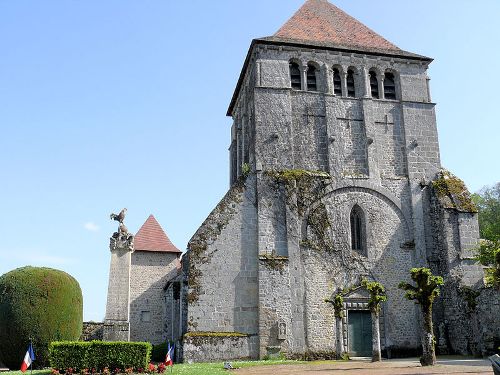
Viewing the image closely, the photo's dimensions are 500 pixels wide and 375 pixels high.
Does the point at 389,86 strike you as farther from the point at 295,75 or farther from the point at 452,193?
the point at 452,193

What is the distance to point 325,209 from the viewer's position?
2483 centimetres

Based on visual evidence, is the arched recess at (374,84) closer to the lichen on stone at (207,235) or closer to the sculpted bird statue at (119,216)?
the lichen on stone at (207,235)

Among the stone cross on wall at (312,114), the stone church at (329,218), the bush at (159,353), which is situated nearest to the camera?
the stone church at (329,218)

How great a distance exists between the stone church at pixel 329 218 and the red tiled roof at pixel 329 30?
13 cm

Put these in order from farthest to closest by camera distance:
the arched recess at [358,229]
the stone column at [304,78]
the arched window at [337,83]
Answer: the arched window at [337,83], the stone column at [304,78], the arched recess at [358,229]

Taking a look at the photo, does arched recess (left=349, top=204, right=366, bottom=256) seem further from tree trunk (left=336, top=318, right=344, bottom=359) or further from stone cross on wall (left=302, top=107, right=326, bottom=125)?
stone cross on wall (left=302, top=107, right=326, bottom=125)

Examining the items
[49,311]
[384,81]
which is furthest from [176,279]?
[384,81]

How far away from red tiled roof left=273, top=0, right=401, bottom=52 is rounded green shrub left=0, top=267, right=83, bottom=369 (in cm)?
1580

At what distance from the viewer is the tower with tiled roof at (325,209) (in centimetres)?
2284

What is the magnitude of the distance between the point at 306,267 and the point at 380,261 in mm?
3542

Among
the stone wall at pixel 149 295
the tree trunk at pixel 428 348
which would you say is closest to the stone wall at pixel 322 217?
the tree trunk at pixel 428 348

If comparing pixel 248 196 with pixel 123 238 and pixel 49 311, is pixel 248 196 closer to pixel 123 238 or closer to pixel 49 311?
pixel 123 238

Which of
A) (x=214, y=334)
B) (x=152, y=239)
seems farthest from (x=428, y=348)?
(x=152, y=239)

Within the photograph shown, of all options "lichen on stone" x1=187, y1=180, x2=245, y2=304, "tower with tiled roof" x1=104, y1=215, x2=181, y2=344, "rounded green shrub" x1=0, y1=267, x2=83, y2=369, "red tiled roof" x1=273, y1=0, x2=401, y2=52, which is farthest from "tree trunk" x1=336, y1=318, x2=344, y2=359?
"red tiled roof" x1=273, y1=0, x2=401, y2=52
